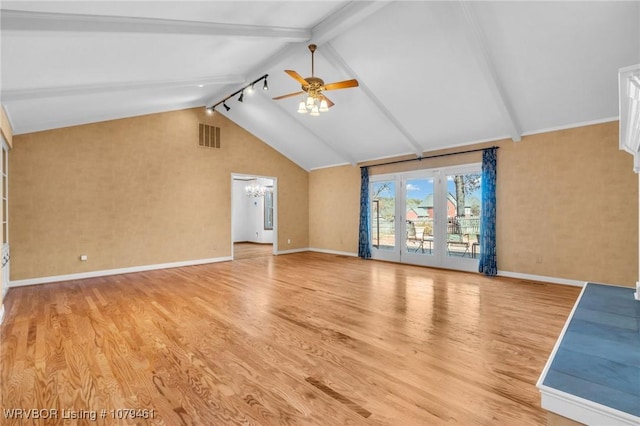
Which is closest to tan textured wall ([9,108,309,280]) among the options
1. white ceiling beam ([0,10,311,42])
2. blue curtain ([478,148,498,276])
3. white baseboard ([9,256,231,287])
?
white baseboard ([9,256,231,287])

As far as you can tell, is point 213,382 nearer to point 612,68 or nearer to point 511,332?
point 511,332

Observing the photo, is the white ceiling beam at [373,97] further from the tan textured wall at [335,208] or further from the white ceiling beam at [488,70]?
the tan textured wall at [335,208]

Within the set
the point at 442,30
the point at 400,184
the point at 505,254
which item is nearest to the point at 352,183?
the point at 400,184

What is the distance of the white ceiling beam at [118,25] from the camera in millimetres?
2428

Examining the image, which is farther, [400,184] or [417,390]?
[400,184]

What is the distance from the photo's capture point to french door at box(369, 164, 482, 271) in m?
6.23

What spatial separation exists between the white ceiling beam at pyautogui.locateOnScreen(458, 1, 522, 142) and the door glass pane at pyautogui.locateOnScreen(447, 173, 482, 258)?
1.20m

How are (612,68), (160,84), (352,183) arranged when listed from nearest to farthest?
(612,68), (160,84), (352,183)

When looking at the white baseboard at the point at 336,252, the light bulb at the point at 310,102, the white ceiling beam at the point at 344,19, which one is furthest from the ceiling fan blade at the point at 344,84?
the white baseboard at the point at 336,252

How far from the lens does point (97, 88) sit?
4145mm

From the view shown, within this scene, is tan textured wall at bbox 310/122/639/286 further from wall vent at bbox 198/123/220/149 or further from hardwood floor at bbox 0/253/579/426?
wall vent at bbox 198/123/220/149

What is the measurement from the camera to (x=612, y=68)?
3.88 m

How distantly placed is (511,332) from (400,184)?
479cm

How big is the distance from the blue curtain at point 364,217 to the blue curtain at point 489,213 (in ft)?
9.47
